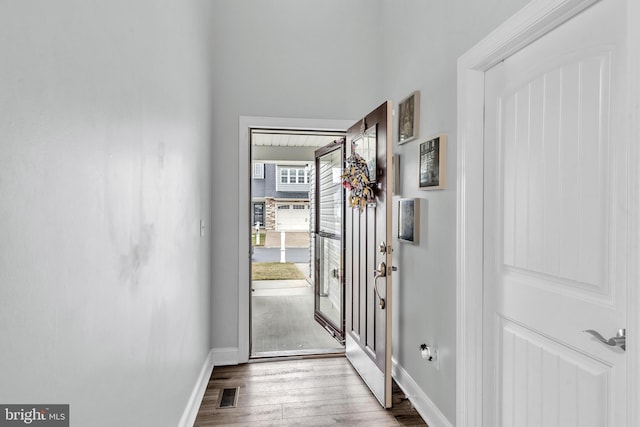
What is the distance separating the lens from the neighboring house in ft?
37.2

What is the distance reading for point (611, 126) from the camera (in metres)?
1.13

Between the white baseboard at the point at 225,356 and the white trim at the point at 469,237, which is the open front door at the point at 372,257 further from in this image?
the white baseboard at the point at 225,356

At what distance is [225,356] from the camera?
9.75 ft

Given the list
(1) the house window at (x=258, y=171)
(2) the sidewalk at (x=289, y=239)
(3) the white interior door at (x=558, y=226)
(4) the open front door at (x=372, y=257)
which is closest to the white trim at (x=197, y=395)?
(4) the open front door at (x=372, y=257)

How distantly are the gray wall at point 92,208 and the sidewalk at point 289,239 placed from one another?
876cm

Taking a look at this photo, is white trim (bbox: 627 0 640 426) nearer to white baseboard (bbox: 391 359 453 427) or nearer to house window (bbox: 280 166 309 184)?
white baseboard (bbox: 391 359 453 427)

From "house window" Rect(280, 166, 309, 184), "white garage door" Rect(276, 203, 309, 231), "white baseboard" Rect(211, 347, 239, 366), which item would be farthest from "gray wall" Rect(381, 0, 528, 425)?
"house window" Rect(280, 166, 309, 184)

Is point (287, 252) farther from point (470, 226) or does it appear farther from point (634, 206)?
point (634, 206)

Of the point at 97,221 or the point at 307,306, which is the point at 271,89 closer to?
the point at 97,221

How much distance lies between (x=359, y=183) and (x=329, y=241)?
60.2 inches

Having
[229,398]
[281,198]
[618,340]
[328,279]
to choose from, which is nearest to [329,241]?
[328,279]

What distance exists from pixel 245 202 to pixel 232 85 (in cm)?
98

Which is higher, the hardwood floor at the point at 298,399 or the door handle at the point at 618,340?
the door handle at the point at 618,340

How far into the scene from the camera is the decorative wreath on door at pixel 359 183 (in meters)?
2.53
